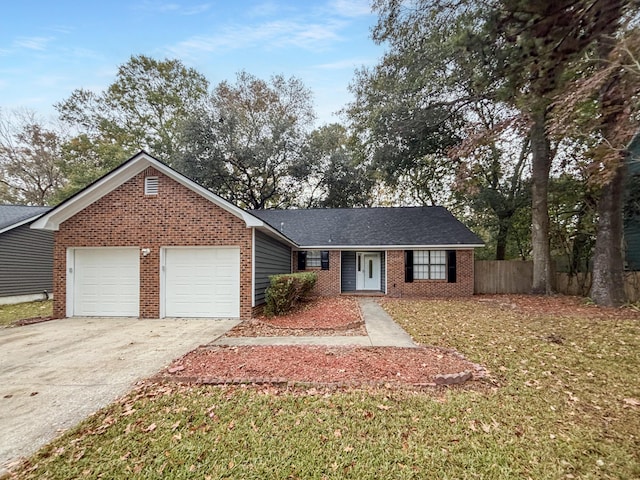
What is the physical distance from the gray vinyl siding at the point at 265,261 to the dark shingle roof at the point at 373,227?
2.48 meters

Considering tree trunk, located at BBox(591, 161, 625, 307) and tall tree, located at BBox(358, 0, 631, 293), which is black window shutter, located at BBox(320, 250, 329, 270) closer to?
tall tree, located at BBox(358, 0, 631, 293)

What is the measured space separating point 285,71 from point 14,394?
2424 cm

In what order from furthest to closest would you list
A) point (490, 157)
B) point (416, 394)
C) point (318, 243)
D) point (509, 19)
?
point (490, 157) → point (318, 243) → point (509, 19) → point (416, 394)

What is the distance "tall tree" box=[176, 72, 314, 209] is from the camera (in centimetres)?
2044

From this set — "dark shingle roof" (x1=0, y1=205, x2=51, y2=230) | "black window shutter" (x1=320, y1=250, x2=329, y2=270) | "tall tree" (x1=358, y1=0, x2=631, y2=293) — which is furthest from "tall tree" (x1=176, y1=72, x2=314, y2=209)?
"black window shutter" (x1=320, y1=250, x2=329, y2=270)

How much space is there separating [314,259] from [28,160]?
2418cm

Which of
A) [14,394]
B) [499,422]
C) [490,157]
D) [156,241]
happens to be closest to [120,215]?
[156,241]

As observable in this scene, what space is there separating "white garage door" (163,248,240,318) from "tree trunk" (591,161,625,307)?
482 inches

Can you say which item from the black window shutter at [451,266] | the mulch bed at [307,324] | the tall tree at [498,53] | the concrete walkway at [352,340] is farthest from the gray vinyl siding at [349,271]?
the concrete walkway at [352,340]

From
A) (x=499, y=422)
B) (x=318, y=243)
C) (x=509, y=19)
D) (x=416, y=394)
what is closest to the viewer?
(x=499, y=422)

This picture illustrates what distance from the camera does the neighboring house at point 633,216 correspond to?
12.0 m

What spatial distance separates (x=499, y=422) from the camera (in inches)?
120

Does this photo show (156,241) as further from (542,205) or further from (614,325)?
(542,205)

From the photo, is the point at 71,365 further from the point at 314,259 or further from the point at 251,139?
the point at 251,139
